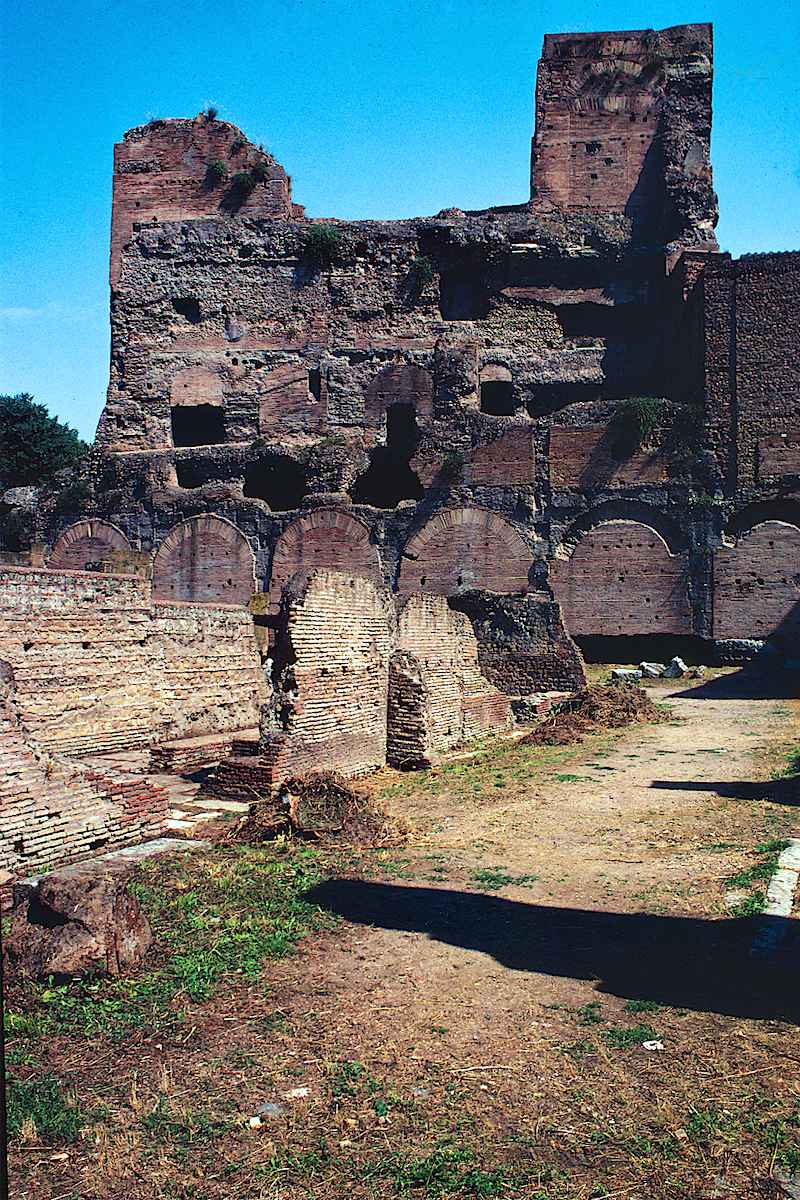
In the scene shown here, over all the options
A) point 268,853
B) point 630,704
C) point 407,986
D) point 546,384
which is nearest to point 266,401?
point 546,384

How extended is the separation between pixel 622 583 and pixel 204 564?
11.1 meters

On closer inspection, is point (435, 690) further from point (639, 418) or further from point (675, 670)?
point (639, 418)

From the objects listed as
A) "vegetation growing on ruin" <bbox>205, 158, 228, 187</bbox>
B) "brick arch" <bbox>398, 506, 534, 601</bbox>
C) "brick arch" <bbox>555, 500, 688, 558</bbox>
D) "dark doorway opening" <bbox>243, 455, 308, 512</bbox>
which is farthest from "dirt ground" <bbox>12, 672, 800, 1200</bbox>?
"vegetation growing on ruin" <bbox>205, 158, 228, 187</bbox>

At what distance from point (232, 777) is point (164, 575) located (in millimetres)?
16363

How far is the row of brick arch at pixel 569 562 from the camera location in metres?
19.2

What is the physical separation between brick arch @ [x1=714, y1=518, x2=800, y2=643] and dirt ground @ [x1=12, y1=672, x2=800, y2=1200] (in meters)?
13.8

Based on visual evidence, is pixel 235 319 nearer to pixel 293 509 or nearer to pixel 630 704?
pixel 293 509

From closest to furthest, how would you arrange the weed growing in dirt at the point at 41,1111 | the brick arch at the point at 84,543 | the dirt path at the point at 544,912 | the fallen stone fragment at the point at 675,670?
the weed growing in dirt at the point at 41,1111
the dirt path at the point at 544,912
the fallen stone fragment at the point at 675,670
the brick arch at the point at 84,543

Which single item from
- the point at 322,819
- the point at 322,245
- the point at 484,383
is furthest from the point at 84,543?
the point at 322,819

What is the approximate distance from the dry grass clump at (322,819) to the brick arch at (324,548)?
49.4 feet

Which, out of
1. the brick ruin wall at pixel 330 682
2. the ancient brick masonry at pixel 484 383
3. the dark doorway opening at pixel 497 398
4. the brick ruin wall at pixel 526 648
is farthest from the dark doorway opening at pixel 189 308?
the brick ruin wall at pixel 330 682

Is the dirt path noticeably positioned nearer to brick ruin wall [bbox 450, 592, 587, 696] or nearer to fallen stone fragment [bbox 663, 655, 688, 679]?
brick ruin wall [bbox 450, 592, 587, 696]

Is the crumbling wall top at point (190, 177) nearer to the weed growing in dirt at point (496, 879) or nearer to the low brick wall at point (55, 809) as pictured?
the low brick wall at point (55, 809)

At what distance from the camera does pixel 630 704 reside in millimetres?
13234
